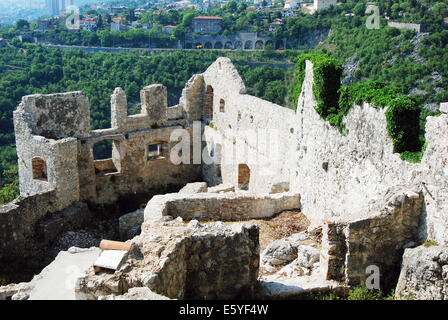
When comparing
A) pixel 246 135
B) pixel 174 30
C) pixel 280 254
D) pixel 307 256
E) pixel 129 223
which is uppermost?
pixel 174 30

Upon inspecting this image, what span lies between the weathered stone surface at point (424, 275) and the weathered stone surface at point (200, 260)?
2512mm

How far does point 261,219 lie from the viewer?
14.8 metres

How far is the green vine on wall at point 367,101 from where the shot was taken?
1033cm

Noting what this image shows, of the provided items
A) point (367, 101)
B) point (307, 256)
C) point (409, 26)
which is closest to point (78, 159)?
point (307, 256)

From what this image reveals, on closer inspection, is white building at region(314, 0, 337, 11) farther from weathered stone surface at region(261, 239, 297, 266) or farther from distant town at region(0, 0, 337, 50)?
weathered stone surface at region(261, 239, 297, 266)

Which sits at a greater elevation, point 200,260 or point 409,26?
point 409,26

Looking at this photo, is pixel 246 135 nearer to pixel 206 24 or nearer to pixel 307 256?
pixel 307 256

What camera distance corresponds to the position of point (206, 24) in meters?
90.7

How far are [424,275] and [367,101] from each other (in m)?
4.33

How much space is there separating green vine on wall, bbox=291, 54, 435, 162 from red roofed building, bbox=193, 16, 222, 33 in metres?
76.3

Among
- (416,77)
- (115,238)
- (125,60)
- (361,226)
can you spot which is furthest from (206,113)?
(125,60)

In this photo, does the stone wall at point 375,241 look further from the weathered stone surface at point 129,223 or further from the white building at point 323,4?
the white building at point 323,4

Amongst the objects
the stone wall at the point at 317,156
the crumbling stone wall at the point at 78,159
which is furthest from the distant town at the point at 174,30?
the stone wall at the point at 317,156

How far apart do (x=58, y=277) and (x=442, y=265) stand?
6.38 meters
